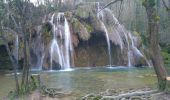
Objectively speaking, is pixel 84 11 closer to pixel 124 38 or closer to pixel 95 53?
pixel 95 53

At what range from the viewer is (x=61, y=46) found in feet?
81.7

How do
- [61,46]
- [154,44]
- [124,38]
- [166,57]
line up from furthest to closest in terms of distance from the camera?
[166,57], [124,38], [61,46], [154,44]

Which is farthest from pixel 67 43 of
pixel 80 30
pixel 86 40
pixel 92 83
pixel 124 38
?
pixel 92 83

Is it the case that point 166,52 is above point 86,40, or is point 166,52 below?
below

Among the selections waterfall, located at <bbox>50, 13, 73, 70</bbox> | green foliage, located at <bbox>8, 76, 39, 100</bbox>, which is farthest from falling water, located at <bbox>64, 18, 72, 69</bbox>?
green foliage, located at <bbox>8, 76, 39, 100</bbox>

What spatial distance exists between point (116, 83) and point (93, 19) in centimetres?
1057

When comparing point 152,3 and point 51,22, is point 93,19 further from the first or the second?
point 152,3

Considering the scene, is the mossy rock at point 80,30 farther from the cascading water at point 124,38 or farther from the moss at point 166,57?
the moss at point 166,57

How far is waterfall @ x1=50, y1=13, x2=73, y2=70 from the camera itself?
24.3 meters

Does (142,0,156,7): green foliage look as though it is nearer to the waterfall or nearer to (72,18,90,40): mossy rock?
the waterfall

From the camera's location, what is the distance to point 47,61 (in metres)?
24.1

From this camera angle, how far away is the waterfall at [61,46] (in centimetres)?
2426

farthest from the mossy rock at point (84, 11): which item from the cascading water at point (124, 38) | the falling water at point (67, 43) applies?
the cascading water at point (124, 38)

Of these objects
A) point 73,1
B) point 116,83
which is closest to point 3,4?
point 116,83
